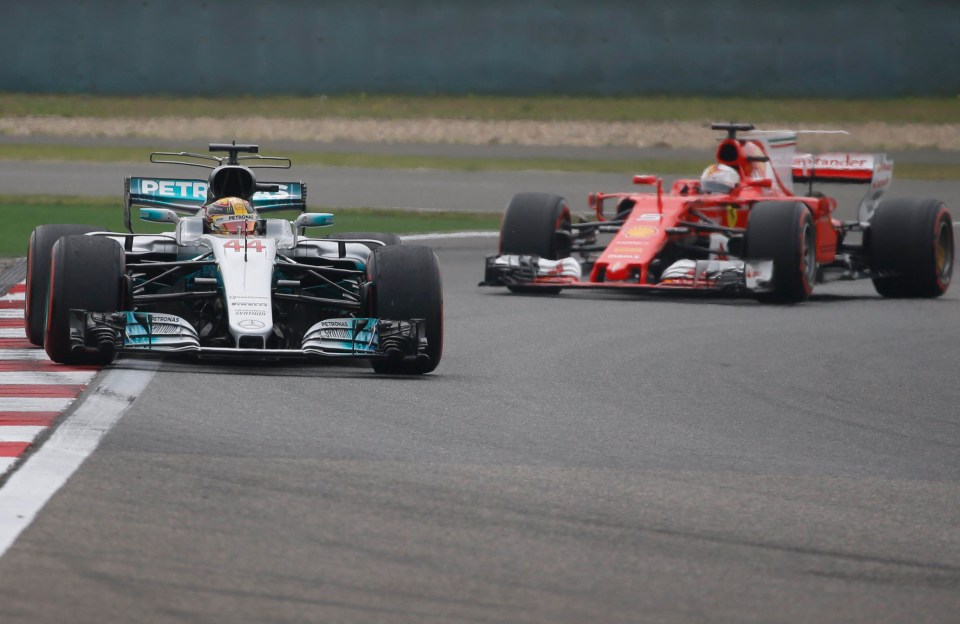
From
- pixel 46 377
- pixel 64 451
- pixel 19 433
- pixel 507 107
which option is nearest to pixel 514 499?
pixel 64 451

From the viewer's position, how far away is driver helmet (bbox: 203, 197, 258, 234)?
1084 cm

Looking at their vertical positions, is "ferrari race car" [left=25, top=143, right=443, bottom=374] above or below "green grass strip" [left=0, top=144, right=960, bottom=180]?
above

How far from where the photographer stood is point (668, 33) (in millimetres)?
34188

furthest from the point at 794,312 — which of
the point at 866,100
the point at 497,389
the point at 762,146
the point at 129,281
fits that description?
the point at 866,100

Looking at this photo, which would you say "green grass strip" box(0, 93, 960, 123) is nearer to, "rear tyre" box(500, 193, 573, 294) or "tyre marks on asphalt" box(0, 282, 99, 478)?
"rear tyre" box(500, 193, 573, 294)

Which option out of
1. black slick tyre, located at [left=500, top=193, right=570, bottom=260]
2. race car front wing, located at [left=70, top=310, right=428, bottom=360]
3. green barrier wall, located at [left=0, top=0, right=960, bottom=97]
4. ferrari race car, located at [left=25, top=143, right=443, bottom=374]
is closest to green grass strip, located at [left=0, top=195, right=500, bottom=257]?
black slick tyre, located at [left=500, top=193, right=570, bottom=260]

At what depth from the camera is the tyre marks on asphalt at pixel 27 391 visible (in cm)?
730

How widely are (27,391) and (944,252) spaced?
1059cm

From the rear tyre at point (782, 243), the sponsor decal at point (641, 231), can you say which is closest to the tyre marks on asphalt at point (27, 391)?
the sponsor decal at point (641, 231)

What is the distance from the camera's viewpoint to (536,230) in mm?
16047

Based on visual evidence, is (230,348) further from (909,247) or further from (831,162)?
(831,162)

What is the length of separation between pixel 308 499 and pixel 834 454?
2.55 m

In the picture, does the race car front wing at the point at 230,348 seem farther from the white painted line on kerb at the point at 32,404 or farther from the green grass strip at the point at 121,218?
the green grass strip at the point at 121,218

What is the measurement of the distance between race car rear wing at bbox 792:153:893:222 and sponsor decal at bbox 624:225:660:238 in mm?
2385
